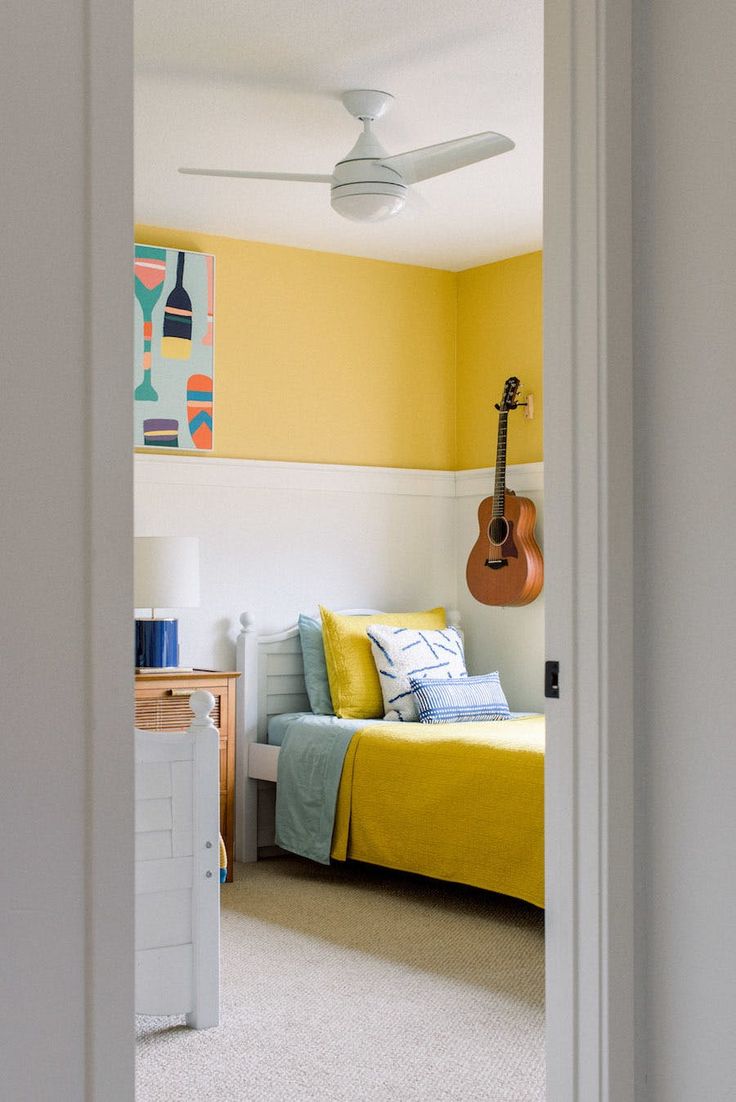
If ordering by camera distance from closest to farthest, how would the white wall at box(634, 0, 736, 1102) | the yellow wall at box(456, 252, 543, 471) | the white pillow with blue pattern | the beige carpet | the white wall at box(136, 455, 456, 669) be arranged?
the white wall at box(634, 0, 736, 1102)
the beige carpet
the white pillow with blue pattern
the white wall at box(136, 455, 456, 669)
the yellow wall at box(456, 252, 543, 471)

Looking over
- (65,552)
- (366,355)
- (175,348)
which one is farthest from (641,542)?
(366,355)

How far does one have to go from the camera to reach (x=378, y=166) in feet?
12.0

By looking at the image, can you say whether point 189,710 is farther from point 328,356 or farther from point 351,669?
point 328,356

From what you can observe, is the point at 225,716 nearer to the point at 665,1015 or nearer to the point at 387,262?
the point at 387,262

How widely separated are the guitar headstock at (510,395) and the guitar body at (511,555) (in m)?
0.38

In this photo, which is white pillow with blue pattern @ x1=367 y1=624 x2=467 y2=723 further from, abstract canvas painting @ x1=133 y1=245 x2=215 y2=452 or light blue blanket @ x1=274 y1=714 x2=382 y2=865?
abstract canvas painting @ x1=133 y1=245 x2=215 y2=452

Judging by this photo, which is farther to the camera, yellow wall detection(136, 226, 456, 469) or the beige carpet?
yellow wall detection(136, 226, 456, 469)

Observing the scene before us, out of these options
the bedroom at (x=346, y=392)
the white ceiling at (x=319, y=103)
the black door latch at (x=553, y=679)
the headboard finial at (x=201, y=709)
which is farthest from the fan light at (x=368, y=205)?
the black door latch at (x=553, y=679)

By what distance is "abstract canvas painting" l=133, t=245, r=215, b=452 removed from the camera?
511 centimetres

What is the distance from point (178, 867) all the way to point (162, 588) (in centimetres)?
172

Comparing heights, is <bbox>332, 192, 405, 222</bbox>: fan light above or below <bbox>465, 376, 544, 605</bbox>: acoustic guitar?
above

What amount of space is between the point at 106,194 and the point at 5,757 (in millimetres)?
551

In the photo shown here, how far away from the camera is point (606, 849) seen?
68.2 inches

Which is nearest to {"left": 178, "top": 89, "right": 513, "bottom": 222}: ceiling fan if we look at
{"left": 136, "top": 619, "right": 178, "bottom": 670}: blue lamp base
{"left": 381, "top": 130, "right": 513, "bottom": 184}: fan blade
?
{"left": 381, "top": 130, "right": 513, "bottom": 184}: fan blade
